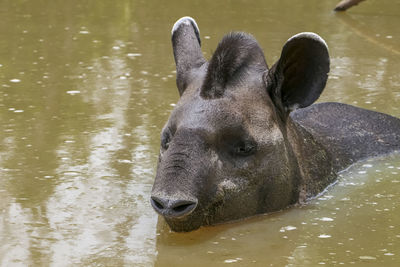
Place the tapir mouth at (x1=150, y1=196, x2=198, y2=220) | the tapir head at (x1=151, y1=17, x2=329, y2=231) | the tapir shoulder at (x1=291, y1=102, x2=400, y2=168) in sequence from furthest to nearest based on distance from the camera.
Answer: the tapir shoulder at (x1=291, y1=102, x2=400, y2=168), the tapir head at (x1=151, y1=17, x2=329, y2=231), the tapir mouth at (x1=150, y1=196, x2=198, y2=220)

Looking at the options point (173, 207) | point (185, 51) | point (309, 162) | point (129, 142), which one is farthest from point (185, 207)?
point (129, 142)

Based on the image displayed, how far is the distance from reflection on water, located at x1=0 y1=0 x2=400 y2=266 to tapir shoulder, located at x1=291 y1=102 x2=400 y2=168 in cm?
20

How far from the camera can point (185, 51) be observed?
7.83m

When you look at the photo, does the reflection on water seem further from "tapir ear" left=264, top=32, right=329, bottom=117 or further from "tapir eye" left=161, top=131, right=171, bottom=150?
"tapir ear" left=264, top=32, right=329, bottom=117

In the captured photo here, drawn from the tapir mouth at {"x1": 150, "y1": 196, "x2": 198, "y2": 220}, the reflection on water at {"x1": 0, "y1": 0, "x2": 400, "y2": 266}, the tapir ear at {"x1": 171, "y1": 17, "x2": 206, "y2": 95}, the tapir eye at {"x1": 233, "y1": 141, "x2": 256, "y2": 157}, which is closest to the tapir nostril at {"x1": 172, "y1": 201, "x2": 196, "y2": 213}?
the tapir mouth at {"x1": 150, "y1": 196, "x2": 198, "y2": 220}

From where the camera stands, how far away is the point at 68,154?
29.7ft

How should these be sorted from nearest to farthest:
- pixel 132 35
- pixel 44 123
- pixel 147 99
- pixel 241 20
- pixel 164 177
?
pixel 164 177 → pixel 44 123 → pixel 147 99 → pixel 132 35 → pixel 241 20

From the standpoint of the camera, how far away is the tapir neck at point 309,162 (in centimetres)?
756

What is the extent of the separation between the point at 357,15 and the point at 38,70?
731 centimetres

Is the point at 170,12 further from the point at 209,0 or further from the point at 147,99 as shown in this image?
the point at 147,99

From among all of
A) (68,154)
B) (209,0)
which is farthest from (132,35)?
(68,154)

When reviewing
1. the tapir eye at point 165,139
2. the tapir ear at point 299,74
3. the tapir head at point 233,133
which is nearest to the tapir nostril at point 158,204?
the tapir head at point 233,133

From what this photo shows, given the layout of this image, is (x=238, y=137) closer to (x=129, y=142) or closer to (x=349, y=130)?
(x=349, y=130)

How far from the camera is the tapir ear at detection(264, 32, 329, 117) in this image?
24.1 feet
